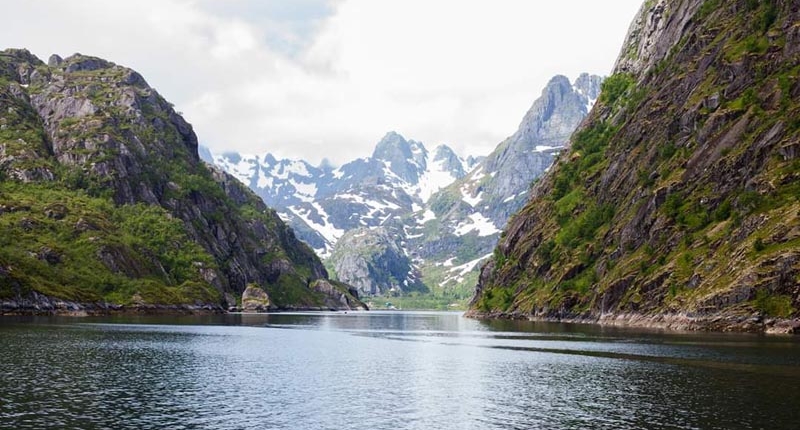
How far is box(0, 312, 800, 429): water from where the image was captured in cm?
5859

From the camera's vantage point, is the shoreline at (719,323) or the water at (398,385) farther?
the shoreline at (719,323)

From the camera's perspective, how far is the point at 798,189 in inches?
6275

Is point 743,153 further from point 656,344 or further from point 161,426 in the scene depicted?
point 161,426

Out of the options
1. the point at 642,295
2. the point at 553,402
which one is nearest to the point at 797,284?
the point at 642,295

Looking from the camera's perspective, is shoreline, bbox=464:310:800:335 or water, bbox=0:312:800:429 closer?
water, bbox=0:312:800:429

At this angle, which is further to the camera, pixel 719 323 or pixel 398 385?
pixel 719 323

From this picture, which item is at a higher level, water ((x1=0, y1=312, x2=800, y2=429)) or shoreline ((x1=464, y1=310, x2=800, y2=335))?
shoreline ((x1=464, y1=310, x2=800, y2=335))

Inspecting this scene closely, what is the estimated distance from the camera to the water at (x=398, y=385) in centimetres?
5859

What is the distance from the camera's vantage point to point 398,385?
265ft

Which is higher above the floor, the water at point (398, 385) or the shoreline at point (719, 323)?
the shoreline at point (719, 323)

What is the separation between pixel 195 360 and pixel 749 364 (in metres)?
77.8

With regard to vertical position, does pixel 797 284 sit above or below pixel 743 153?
below

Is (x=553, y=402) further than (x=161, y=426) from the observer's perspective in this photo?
Yes

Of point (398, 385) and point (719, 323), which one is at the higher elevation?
point (719, 323)
